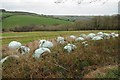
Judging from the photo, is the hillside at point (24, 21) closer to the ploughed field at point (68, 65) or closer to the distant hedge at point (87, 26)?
the distant hedge at point (87, 26)

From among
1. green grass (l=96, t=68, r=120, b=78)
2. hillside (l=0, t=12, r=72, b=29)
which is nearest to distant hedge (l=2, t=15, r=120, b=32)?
hillside (l=0, t=12, r=72, b=29)

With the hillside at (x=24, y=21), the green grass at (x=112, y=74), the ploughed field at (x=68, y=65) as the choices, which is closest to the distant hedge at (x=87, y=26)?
the hillside at (x=24, y=21)

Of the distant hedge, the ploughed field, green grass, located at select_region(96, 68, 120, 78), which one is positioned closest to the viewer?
green grass, located at select_region(96, 68, 120, 78)

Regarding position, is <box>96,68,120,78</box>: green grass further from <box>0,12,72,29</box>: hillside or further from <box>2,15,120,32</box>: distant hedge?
<box>0,12,72,29</box>: hillside

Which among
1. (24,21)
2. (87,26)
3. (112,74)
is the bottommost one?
(112,74)

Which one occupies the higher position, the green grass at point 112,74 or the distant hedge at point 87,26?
the distant hedge at point 87,26

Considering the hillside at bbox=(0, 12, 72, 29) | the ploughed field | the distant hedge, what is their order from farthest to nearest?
the hillside at bbox=(0, 12, 72, 29), the distant hedge, the ploughed field

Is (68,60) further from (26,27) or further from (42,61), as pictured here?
(26,27)

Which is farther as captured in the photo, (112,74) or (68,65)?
(68,65)

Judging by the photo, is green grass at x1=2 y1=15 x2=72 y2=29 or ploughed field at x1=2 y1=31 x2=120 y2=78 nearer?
ploughed field at x1=2 y1=31 x2=120 y2=78

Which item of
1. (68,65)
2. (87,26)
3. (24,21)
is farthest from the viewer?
(24,21)

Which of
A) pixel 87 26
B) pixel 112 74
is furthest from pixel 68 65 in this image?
pixel 87 26

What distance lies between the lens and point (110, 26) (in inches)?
1921

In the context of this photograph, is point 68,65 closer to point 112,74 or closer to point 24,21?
point 112,74
